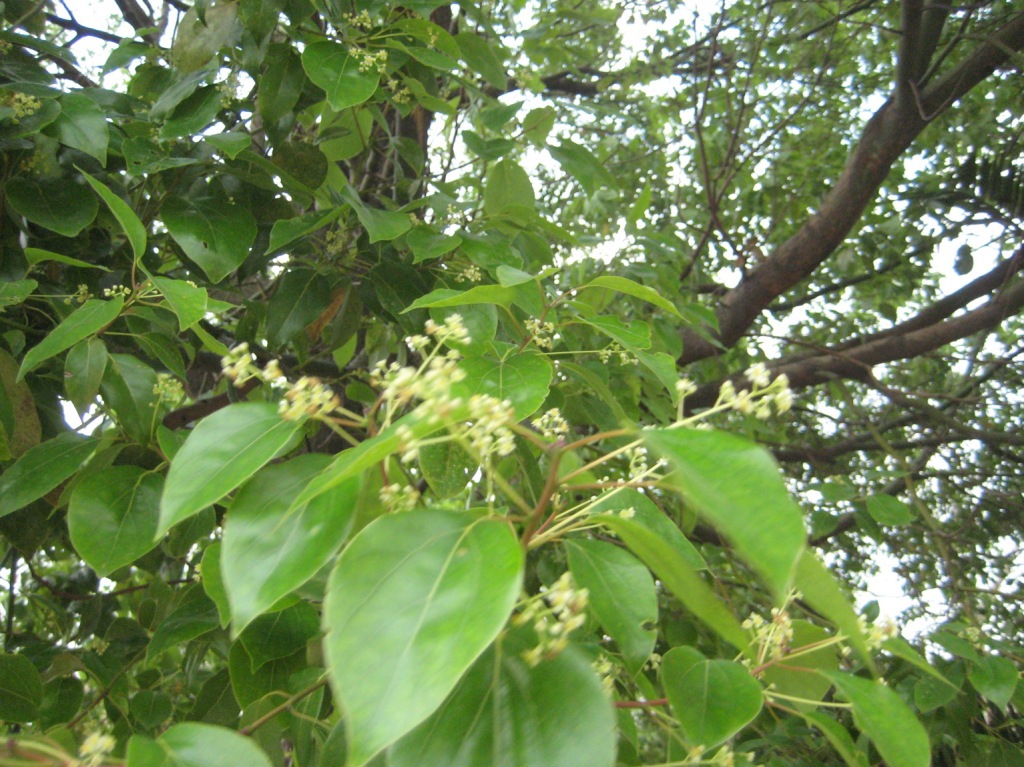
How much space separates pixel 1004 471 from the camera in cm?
303

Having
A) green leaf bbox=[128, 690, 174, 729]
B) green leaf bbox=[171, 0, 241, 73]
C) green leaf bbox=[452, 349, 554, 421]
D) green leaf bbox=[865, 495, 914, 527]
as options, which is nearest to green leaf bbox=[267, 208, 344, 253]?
green leaf bbox=[171, 0, 241, 73]

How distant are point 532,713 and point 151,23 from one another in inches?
92.0

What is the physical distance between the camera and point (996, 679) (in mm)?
1340

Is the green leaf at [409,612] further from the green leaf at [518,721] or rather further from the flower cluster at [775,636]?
the flower cluster at [775,636]

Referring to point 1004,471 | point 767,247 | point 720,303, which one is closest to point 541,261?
point 720,303

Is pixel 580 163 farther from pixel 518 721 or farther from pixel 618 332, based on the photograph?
pixel 518 721

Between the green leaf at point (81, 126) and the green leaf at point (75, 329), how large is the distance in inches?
13.3

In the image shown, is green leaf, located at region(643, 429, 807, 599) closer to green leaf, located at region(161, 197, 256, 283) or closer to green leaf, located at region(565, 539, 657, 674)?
green leaf, located at region(565, 539, 657, 674)

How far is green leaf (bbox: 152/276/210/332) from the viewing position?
828 millimetres

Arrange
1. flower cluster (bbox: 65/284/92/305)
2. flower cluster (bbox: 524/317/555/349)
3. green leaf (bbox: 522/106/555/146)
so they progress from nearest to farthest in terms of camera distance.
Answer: flower cluster (bbox: 524/317/555/349) < flower cluster (bbox: 65/284/92/305) < green leaf (bbox: 522/106/555/146)

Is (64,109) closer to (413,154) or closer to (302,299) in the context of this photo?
(302,299)

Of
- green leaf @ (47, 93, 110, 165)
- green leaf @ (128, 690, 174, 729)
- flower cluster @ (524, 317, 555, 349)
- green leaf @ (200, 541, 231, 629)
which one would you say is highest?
green leaf @ (47, 93, 110, 165)

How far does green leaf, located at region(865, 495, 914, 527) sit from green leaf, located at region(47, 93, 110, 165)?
160 cm

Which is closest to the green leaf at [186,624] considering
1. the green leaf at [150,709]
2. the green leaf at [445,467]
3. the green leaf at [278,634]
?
the green leaf at [278,634]
